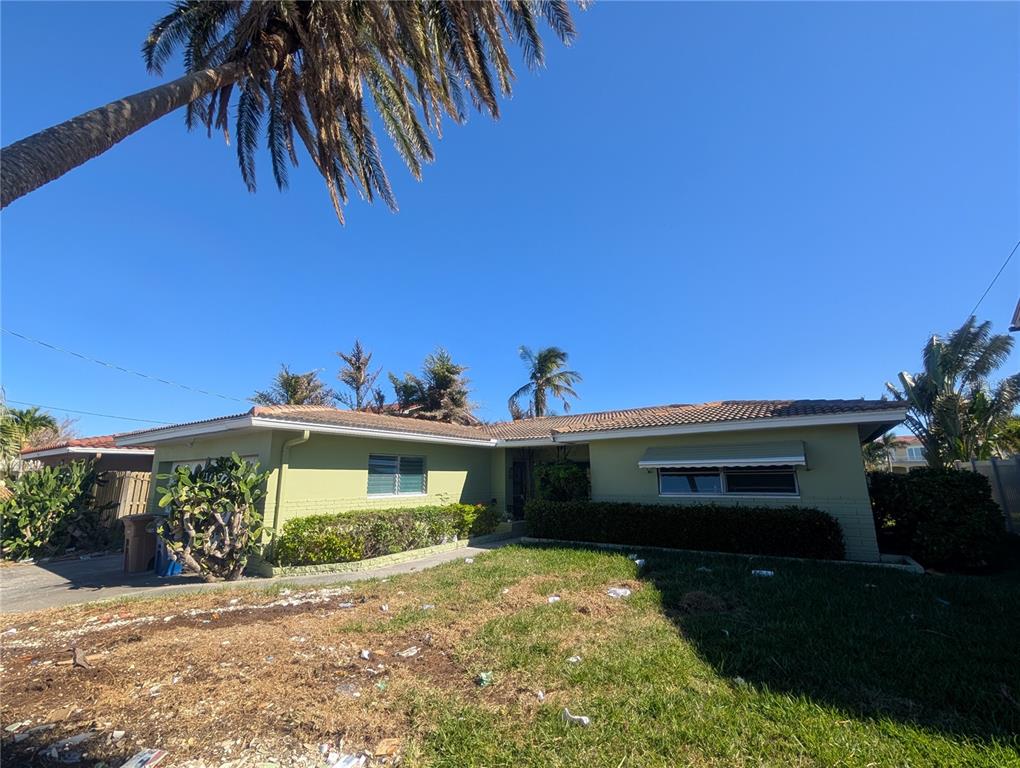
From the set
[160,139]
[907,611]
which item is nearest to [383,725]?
[907,611]

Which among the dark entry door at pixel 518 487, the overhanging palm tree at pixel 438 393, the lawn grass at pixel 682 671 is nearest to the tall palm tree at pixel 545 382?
the overhanging palm tree at pixel 438 393

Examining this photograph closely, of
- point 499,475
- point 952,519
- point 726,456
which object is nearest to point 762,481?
point 726,456

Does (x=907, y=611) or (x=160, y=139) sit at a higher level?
(x=160, y=139)

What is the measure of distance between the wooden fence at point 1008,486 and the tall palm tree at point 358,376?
2926 centimetres

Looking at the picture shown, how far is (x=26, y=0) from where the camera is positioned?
638 cm

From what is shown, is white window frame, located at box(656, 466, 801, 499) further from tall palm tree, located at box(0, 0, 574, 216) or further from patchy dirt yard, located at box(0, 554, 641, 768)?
tall palm tree, located at box(0, 0, 574, 216)

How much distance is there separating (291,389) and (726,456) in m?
24.5

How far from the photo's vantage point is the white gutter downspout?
396 inches

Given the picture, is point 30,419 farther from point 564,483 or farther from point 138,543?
point 564,483

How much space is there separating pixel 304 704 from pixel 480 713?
1601mm

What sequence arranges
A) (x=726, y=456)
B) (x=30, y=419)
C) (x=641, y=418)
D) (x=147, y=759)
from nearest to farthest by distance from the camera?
(x=147, y=759), (x=726, y=456), (x=641, y=418), (x=30, y=419)

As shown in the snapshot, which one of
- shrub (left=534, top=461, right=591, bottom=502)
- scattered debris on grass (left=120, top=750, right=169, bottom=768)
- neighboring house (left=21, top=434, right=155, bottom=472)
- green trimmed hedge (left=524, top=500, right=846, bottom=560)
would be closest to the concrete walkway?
green trimmed hedge (left=524, top=500, right=846, bottom=560)

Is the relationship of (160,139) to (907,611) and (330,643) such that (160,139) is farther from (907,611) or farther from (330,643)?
(907,611)

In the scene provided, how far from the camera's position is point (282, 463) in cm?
1021
